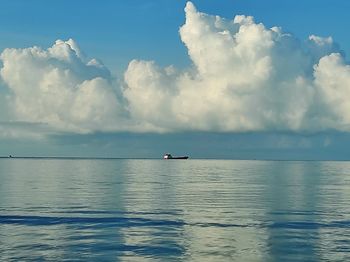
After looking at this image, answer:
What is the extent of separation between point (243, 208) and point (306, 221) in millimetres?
14082

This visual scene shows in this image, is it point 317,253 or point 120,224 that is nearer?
point 317,253

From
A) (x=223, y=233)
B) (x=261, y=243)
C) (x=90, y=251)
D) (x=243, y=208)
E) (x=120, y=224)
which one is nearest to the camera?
(x=90, y=251)

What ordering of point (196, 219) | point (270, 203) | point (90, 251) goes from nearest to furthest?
point (90, 251)
point (196, 219)
point (270, 203)

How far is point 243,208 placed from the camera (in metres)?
78.3

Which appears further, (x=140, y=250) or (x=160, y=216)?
(x=160, y=216)

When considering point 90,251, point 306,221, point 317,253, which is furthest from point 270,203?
point 90,251

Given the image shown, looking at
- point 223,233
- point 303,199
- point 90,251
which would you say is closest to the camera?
point 90,251

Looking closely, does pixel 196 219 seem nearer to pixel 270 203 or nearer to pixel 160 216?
pixel 160 216

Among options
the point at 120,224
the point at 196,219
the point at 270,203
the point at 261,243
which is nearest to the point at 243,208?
the point at 270,203

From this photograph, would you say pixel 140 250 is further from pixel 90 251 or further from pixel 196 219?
pixel 196 219

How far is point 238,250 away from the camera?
154 feet

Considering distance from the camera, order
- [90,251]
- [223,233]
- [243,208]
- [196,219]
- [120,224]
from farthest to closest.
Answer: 1. [243,208]
2. [196,219]
3. [120,224]
4. [223,233]
5. [90,251]

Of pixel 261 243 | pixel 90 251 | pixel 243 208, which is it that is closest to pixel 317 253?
pixel 261 243

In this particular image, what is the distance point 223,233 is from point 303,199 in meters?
42.2
